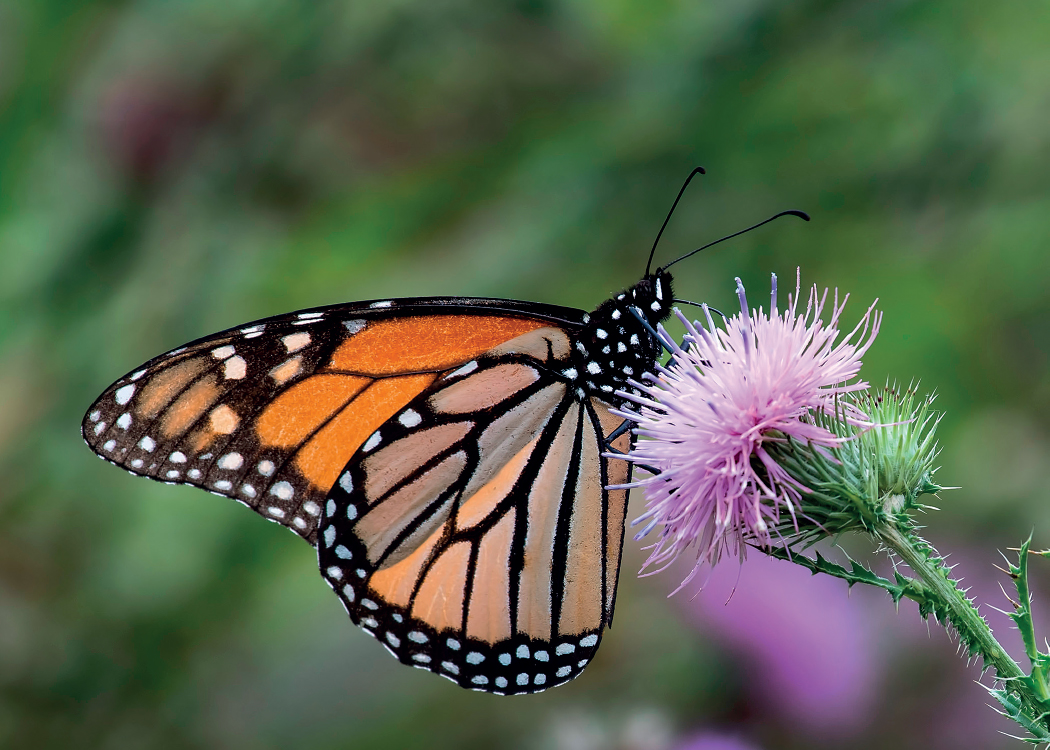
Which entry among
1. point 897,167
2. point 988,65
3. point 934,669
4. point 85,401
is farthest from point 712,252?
point 85,401

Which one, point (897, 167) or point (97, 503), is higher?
point (897, 167)

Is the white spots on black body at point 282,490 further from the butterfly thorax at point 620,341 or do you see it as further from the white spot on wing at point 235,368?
the butterfly thorax at point 620,341

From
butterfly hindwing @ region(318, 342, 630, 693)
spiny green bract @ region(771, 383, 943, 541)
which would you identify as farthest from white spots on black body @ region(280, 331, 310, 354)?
spiny green bract @ region(771, 383, 943, 541)

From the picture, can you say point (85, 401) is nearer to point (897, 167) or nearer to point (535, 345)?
point (535, 345)

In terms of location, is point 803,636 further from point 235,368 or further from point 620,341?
point 235,368

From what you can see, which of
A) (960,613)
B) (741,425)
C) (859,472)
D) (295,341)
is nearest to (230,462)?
(295,341)

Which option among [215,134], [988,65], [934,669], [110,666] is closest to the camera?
[934,669]
